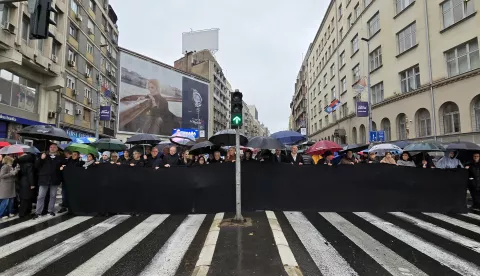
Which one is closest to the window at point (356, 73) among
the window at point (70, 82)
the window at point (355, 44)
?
the window at point (355, 44)

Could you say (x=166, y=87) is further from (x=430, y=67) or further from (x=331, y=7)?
(x=430, y=67)

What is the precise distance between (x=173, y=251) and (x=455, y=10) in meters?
21.8

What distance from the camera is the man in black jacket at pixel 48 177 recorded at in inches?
307

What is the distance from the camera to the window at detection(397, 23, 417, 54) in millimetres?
21527

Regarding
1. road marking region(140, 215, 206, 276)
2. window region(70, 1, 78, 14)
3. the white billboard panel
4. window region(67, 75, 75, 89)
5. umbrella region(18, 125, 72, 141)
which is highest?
the white billboard panel

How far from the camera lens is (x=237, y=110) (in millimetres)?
7082

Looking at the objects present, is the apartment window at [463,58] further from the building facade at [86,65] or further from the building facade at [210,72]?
the building facade at [210,72]

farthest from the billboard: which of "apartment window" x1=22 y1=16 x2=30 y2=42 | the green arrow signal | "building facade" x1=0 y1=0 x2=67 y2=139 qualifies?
the green arrow signal

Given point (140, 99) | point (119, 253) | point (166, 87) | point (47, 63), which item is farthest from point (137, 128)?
point (119, 253)

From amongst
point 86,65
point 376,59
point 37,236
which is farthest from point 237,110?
point 86,65

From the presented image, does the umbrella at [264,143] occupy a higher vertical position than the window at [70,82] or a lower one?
lower

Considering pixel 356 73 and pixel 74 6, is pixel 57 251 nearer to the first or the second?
pixel 356 73

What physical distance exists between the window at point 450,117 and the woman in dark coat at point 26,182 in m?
A: 21.7

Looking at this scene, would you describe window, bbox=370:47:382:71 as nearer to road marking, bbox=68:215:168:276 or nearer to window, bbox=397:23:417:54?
window, bbox=397:23:417:54
